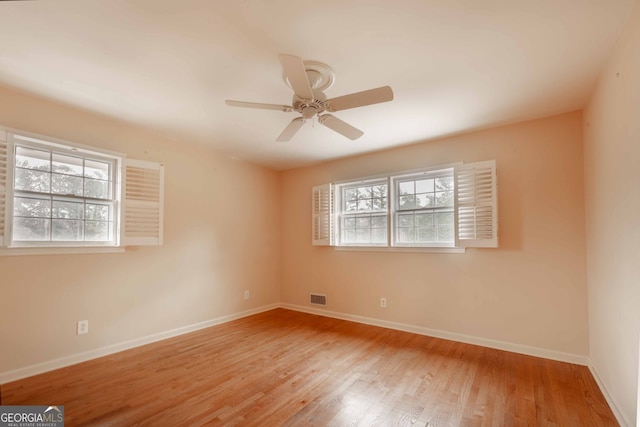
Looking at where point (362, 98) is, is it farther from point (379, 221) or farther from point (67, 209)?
point (67, 209)

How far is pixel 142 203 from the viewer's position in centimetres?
347

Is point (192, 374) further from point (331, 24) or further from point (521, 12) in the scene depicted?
point (521, 12)

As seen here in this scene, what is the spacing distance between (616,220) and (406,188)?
2286mm

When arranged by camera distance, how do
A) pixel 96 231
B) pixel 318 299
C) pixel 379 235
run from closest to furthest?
pixel 96 231
pixel 379 235
pixel 318 299

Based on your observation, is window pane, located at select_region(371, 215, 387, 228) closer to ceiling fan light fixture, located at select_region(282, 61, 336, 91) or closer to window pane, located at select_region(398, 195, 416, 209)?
window pane, located at select_region(398, 195, 416, 209)

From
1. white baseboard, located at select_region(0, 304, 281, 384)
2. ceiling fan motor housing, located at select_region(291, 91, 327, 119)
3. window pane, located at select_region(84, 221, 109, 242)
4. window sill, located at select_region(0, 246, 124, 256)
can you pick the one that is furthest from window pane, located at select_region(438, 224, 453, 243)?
window pane, located at select_region(84, 221, 109, 242)

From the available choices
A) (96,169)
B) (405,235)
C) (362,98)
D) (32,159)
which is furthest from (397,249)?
(32,159)

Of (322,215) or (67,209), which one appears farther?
(322,215)

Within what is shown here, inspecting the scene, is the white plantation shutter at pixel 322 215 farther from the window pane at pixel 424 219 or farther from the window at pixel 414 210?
the window pane at pixel 424 219

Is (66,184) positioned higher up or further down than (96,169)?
further down

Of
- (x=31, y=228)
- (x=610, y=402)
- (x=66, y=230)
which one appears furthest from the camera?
(x=66, y=230)

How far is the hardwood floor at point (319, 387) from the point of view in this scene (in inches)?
80.9

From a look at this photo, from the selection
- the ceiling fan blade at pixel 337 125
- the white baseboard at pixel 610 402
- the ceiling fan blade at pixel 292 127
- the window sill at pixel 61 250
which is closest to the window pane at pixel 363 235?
the ceiling fan blade at pixel 337 125

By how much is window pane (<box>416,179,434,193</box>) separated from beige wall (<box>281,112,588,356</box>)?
9.8 inches
